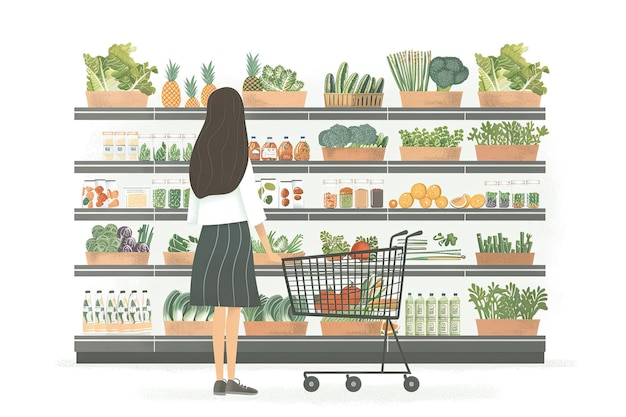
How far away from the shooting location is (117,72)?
27.1ft

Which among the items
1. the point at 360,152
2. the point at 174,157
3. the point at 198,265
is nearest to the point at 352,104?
the point at 360,152

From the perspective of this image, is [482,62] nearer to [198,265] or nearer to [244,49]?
[244,49]

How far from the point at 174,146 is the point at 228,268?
5.54ft

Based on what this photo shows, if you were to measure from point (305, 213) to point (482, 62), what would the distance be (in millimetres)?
1802

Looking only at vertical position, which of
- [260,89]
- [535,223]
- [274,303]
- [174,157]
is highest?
[260,89]

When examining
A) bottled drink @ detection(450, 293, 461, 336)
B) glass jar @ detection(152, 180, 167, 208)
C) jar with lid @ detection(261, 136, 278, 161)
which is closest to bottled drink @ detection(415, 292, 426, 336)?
bottled drink @ detection(450, 293, 461, 336)

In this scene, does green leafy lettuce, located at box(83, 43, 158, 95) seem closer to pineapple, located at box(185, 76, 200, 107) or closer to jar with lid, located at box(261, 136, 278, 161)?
pineapple, located at box(185, 76, 200, 107)

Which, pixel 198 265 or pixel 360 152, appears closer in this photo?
pixel 198 265

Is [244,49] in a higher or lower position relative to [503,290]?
higher

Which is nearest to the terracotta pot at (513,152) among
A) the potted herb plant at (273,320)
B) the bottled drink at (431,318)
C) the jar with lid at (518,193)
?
the jar with lid at (518,193)

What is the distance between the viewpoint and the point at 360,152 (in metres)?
8.20

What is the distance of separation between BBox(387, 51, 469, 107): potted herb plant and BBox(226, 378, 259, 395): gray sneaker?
265 cm

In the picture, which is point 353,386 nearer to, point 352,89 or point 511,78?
point 352,89

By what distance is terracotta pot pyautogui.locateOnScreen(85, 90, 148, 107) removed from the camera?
8.21m
